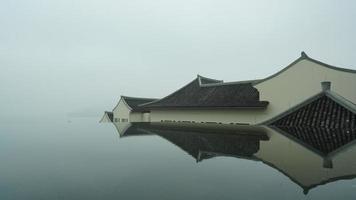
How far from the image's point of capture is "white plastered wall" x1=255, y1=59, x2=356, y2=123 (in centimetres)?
2042

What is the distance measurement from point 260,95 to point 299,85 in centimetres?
309

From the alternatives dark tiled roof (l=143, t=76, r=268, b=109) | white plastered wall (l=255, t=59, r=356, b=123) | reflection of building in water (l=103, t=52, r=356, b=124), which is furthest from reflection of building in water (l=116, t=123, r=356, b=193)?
dark tiled roof (l=143, t=76, r=268, b=109)

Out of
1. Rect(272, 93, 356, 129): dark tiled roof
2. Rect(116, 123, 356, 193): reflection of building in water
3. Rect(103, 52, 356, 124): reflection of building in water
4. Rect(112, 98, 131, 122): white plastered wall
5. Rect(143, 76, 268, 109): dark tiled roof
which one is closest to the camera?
Rect(116, 123, 356, 193): reflection of building in water

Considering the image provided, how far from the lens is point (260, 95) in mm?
24141

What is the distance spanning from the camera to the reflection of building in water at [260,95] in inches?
815

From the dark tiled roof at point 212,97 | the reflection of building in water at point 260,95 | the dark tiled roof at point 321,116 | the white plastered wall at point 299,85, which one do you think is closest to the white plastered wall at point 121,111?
the dark tiled roof at point 212,97

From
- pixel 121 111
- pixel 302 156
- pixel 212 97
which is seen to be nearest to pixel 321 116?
pixel 302 156

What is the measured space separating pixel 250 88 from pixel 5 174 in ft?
71.6

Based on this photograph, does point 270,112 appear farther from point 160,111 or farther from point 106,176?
point 106,176

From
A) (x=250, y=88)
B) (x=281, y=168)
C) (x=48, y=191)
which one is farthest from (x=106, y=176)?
(x=250, y=88)

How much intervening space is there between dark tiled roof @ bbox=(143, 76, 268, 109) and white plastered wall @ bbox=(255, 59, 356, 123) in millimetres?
924

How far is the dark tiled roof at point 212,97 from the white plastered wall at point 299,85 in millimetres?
924

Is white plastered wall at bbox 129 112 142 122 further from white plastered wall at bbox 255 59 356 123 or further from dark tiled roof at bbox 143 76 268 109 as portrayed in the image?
white plastered wall at bbox 255 59 356 123

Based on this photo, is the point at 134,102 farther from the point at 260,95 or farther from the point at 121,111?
the point at 260,95
